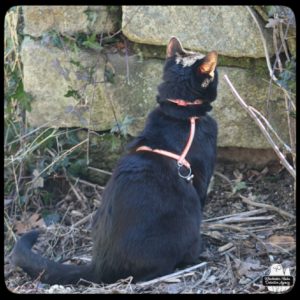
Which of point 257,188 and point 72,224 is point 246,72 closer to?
point 257,188

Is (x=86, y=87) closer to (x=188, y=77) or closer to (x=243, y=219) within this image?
(x=188, y=77)

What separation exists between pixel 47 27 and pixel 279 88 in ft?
4.76

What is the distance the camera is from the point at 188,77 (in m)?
3.66

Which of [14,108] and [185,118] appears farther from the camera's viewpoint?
[14,108]

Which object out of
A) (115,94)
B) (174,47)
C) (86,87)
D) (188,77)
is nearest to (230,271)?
(188,77)

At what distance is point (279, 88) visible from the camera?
4.13 meters

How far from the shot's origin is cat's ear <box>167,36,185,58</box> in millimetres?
3732

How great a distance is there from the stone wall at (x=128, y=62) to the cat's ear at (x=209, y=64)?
506 mm

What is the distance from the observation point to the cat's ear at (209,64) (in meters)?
3.56

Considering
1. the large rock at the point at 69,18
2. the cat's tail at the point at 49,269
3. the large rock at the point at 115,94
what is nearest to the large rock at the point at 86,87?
the large rock at the point at 115,94

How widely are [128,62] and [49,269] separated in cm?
140

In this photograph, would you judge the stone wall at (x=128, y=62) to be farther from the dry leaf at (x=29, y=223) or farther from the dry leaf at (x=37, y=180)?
the dry leaf at (x=29, y=223)

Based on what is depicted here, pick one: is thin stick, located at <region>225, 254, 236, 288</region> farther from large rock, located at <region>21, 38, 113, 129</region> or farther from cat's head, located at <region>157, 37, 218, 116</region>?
large rock, located at <region>21, 38, 113, 129</region>
